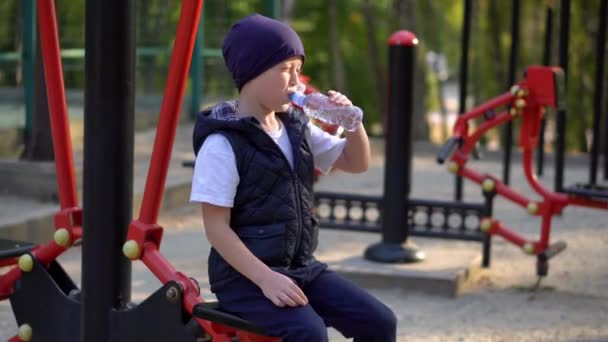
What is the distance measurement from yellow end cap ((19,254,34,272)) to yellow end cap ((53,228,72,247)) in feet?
0.39

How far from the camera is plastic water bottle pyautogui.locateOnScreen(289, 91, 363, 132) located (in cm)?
281

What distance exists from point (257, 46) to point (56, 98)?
762 millimetres

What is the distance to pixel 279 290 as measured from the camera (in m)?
2.75

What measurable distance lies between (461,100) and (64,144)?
3.06 metres

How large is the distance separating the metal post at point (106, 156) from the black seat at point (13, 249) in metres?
0.39

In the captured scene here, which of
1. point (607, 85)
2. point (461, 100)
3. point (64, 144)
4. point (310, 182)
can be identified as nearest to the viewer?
point (310, 182)

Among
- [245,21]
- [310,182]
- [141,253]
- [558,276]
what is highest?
[245,21]

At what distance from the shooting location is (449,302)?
490 centimetres

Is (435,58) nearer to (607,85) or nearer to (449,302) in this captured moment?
(607,85)

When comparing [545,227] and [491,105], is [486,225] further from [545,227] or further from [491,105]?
[491,105]

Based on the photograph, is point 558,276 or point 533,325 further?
point 558,276

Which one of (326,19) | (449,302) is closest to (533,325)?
(449,302)

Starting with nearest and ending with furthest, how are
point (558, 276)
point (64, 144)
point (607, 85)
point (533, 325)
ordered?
1. point (64, 144)
2. point (533, 325)
3. point (558, 276)
4. point (607, 85)

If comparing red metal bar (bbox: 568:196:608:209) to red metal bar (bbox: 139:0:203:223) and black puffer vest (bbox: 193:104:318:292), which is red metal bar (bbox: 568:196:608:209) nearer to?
black puffer vest (bbox: 193:104:318:292)
